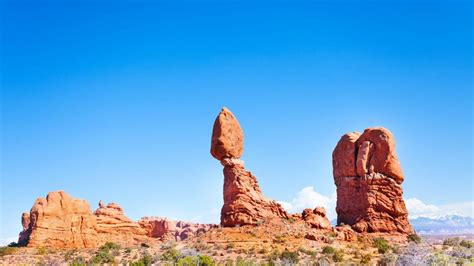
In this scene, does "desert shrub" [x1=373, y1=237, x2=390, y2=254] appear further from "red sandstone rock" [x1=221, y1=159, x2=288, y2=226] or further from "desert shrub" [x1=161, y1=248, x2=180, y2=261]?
"desert shrub" [x1=161, y1=248, x2=180, y2=261]

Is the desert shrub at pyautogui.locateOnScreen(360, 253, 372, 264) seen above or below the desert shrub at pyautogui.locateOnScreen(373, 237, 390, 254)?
below

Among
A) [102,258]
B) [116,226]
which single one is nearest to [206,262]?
[102,258]

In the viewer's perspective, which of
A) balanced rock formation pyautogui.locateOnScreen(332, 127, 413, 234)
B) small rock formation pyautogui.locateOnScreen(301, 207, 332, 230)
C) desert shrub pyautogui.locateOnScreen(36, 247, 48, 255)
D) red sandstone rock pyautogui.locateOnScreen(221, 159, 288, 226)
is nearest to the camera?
red sandstone rock pyautogui.locateOnScreen(221, 159, 288, 226)

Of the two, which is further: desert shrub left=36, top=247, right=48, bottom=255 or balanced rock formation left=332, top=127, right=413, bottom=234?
desert shrub left=36, top=247, right=48, bottom=255

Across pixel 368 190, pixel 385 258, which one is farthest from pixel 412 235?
pixel 385 258

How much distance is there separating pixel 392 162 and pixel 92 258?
89.6ft

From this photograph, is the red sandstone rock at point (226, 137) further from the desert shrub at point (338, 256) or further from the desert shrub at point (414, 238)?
the desert shrub at point (414, 238)

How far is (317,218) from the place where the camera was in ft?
184

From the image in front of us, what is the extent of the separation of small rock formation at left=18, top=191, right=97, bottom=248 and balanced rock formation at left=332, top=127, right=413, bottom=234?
82.0 ft

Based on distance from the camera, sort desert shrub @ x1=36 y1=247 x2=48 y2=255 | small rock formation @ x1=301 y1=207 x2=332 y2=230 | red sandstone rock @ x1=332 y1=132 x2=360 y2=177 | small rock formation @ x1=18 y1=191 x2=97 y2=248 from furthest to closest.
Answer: small rock formation @ x1=18 y1=191 x2=97 y2=248
red sandstone rock @ x1=332 y1=132 x2=360 y2=177
desert shrub @ x1=36 y1=247 x2=48 y2=255
small rock formation @ x1=301 y1=207 x2=332 y2=230

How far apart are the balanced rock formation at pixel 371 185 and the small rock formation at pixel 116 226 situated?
24734mm

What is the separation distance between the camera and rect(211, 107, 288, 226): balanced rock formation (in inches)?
2068

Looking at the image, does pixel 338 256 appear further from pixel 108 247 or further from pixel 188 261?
pixel 108 247

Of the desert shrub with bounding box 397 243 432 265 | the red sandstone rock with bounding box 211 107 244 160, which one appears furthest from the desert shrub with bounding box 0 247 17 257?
the desert shrub with bounding box 397 243 432 265
